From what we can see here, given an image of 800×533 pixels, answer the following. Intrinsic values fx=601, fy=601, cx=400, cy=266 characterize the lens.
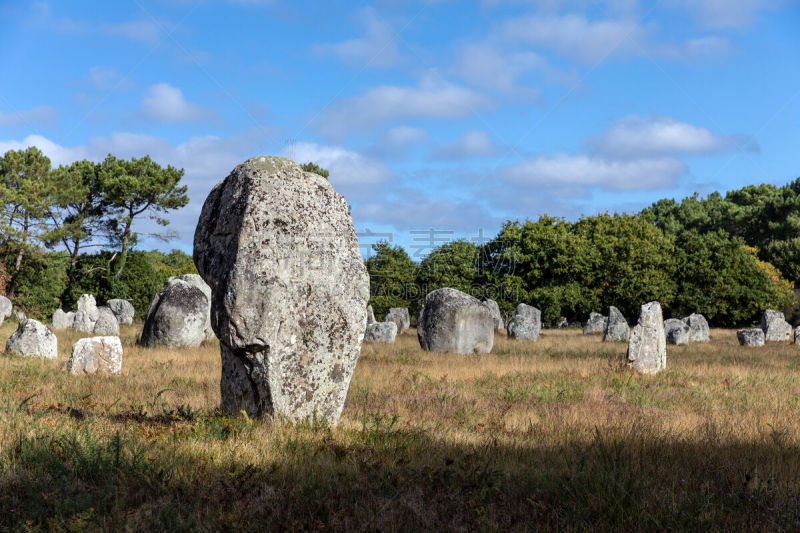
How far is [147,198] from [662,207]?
55416mm

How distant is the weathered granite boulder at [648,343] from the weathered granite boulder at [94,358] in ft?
37.1

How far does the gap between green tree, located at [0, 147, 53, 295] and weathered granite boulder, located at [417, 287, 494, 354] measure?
3144 cm

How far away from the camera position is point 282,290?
6.76 m

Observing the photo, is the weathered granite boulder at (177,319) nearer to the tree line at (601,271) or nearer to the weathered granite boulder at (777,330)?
the weathered granite boulder at (777,330)

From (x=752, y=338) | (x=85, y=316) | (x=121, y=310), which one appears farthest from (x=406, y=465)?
(x=121, y=310)

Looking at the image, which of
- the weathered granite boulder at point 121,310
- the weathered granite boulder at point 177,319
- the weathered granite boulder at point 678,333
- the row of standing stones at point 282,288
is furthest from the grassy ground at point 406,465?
the weathered granite boulder at point 121,310

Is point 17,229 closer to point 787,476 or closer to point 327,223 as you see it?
point 327,223

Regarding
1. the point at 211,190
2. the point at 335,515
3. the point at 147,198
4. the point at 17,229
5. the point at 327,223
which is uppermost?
the point at 147,198

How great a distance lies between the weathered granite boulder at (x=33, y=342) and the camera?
14.5 meters

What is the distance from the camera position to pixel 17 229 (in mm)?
38906

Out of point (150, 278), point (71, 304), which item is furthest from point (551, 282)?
point (71, 304)

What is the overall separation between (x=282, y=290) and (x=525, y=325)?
23.1m

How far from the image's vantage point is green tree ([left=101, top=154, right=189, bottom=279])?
4457cm

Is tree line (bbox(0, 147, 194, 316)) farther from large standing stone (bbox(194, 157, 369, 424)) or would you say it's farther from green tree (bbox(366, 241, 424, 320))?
large standing stone (bbox(194, 157, 369, 424))
